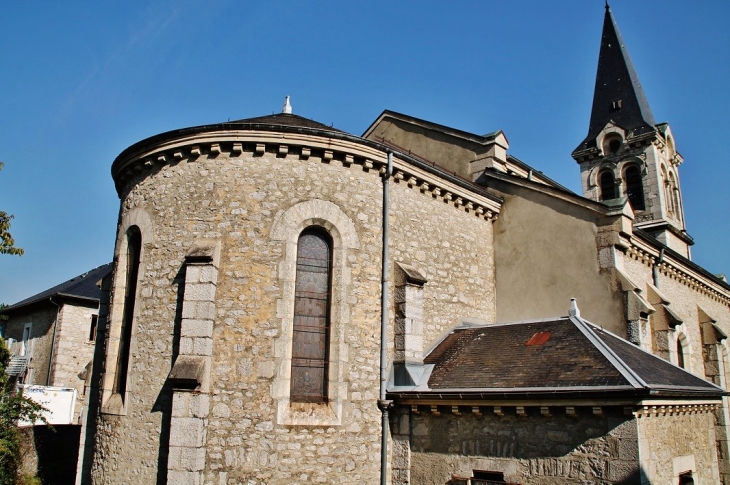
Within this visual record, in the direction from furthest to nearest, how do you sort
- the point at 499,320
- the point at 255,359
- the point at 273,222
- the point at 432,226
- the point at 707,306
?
the point at 707,306 < the point at 499,320 < the point at 432,226 < the point at 273,222 < the point at 255,359

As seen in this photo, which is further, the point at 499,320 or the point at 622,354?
the point at 499,320

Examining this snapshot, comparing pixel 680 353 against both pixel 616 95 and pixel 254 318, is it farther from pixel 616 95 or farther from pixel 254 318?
pixel 616 95

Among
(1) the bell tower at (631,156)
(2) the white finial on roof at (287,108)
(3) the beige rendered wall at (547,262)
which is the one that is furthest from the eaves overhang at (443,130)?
(1) the bell tower at (631,156)

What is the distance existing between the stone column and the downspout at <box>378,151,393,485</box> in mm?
3168

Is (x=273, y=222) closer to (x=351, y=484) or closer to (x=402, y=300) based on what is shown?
(x=402, y=300)

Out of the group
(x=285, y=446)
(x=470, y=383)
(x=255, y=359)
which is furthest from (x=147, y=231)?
(x=470, y=383)

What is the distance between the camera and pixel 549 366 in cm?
937

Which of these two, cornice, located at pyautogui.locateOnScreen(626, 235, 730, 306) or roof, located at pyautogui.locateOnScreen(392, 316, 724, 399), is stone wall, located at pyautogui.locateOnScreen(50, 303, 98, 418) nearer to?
roof, located at pyautogui.locateOnScreen(392, 316, 724, 399)

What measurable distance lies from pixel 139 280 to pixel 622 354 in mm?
8798

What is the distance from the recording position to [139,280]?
1101 centimetres

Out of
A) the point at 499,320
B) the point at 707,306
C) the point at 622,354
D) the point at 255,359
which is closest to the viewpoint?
the point at 622,354

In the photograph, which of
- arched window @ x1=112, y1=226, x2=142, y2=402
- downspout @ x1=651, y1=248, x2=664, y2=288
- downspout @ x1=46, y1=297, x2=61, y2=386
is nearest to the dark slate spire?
downspout @ x1=651, y1=248, x2=664, y2=288

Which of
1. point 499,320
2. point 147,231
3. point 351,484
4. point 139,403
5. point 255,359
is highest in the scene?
point 147,231

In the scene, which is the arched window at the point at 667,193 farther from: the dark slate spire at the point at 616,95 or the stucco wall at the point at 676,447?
the stucco wall at the point at 676,447
